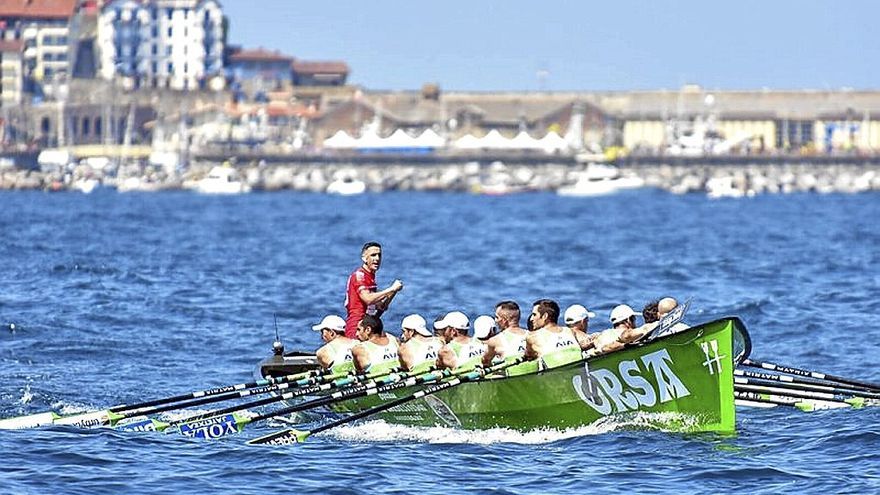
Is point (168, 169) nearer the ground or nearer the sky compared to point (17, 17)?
nearer the ground

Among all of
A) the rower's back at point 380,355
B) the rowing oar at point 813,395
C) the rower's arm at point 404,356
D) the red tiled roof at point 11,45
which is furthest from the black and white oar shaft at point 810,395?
the red tiled roof at point 11,45

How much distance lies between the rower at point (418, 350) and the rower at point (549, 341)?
46.4 inches

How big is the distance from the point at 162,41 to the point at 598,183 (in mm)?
60718

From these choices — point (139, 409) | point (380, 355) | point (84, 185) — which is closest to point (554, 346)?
point (380, 355)

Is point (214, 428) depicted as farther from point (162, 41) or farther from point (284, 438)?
point (162, 41)

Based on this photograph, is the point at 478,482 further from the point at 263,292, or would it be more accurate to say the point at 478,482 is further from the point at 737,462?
the point at 263,292

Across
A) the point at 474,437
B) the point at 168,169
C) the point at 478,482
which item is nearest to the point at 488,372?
the point at 474,437

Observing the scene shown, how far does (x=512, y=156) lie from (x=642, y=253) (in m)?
95.6

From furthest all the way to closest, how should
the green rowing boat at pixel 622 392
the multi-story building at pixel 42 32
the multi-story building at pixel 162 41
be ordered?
the multi-story building at pixel 162 41 < the multi-story building at pixel 42 32 < the green rowing boat at pixel 622 392

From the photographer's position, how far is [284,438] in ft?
70.7

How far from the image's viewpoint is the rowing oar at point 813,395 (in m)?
23.4

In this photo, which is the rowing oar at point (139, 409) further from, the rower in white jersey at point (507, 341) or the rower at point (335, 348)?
the rower in white jersey at point (507, 341)

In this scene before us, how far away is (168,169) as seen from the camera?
16538 centimetres

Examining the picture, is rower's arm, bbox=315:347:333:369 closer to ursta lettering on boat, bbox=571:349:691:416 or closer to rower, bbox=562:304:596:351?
rower, bbox=562:304:596:351
